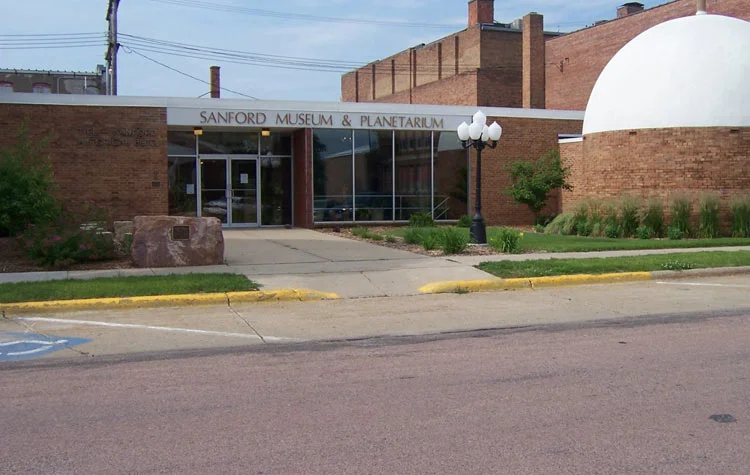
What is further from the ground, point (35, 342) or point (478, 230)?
point (478, 230)

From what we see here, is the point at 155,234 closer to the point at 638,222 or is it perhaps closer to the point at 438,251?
the point at 438,251

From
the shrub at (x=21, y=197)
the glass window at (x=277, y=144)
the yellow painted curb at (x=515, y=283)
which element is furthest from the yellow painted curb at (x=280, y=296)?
the glass window at (x=277, y=144)

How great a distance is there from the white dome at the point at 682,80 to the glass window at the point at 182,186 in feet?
42.1

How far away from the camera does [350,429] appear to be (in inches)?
215

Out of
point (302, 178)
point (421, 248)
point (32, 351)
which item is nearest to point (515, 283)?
point (421, 248)

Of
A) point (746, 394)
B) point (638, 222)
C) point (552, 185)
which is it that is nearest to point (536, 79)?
point (552, 185)

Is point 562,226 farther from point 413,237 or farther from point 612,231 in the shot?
point 413,237

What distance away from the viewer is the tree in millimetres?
24094

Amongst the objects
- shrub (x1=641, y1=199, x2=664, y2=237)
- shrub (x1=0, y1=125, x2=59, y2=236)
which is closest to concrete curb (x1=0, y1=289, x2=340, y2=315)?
shrub (x1=0, y1=125, x2=59, y2=236)

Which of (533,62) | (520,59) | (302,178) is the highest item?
(520,59)

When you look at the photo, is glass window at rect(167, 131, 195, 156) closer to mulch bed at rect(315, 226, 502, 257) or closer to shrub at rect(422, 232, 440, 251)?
mulch bed at rect(315, 226, 502, 257)

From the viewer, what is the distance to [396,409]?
594cm

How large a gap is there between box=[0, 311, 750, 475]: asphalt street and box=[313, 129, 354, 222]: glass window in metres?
16.6

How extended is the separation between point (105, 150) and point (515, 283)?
1427cm
